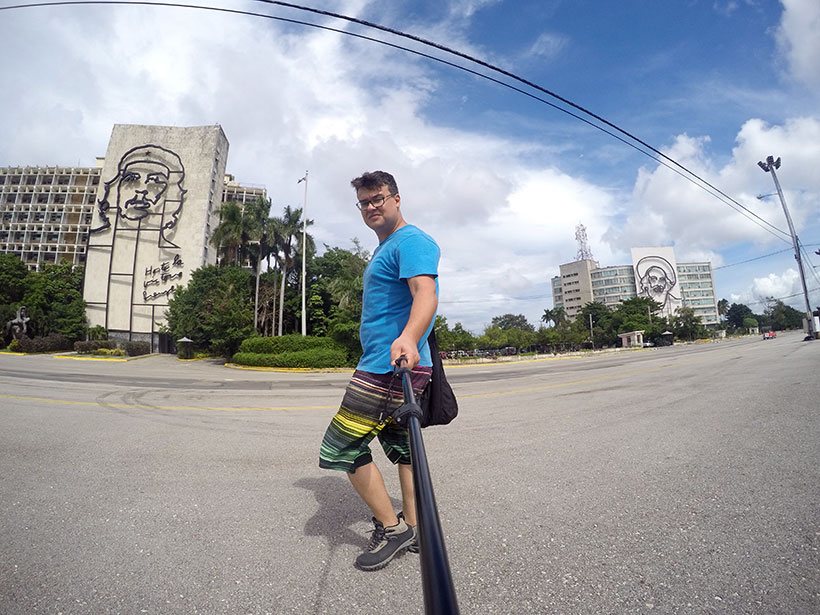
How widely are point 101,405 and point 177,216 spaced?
48149 millimetres

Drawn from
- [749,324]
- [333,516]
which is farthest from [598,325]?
[333,516]

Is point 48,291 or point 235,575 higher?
point 48,291

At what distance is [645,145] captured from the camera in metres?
7.14

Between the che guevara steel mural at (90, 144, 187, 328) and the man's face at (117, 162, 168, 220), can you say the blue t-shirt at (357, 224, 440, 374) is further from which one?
the man's face at (117, 162, 168, 220)

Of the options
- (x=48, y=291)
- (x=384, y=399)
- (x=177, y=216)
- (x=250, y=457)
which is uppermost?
(x=177, y=216)

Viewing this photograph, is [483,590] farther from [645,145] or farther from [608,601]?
[645,145]

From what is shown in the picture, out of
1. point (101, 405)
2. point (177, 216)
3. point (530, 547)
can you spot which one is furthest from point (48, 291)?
point (530, 547)

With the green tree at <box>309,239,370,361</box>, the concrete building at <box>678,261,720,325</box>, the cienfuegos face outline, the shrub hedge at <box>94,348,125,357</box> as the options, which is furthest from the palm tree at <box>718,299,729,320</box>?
the shrub hedge at <box>94,348,125,357</box>

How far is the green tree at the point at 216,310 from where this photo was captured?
101 ft

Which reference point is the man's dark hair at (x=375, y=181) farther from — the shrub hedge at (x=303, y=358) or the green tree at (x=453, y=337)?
the green tree at (x=453, y=337)

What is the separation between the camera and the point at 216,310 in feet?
102

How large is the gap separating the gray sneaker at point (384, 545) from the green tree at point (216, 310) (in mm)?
31485

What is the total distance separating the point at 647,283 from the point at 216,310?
11593 centimetres

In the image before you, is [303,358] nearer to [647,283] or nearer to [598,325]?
[598,325]
